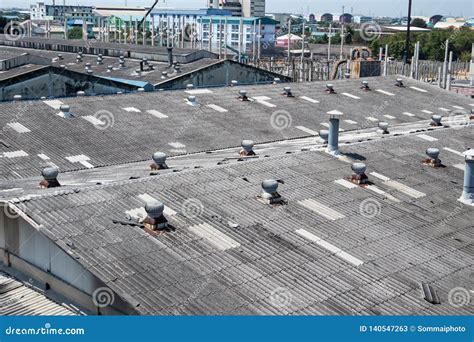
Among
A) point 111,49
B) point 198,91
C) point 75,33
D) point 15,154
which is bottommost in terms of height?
point 15,154

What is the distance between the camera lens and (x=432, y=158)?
3077 cm

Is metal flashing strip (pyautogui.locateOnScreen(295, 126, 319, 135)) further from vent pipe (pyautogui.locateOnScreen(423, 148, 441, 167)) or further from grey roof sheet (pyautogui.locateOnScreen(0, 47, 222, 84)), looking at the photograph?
grey roof sheet (pyautogui.locateOnScreen(0, 47, 222, 84))

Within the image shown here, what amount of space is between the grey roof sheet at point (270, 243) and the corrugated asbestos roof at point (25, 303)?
6.02 feet

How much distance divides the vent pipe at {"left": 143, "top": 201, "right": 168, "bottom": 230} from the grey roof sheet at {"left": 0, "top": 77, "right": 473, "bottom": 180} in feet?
52.8

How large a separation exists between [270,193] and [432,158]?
1085cm

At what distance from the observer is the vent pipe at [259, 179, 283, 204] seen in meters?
23.5

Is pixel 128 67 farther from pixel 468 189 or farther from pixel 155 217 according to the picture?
pixel 155 217

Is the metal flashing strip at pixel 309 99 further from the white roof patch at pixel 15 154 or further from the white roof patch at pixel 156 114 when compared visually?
the white roof patch at pixel 15 154

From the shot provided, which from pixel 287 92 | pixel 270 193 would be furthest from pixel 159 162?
pixel 287 92

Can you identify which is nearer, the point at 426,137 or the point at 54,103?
the point at 426,137

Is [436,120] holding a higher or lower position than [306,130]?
higher

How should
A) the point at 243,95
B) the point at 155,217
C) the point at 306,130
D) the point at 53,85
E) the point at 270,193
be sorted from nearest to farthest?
1. the point at 155,217
2. the point at 270,193
3. the point at 306,130
4. the point at 243,95
5. the point at 53,85

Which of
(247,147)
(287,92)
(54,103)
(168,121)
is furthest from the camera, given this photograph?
(287,92)

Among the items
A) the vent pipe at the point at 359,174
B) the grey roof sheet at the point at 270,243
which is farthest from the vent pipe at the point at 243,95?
the vent pipe at the point at 359,174
